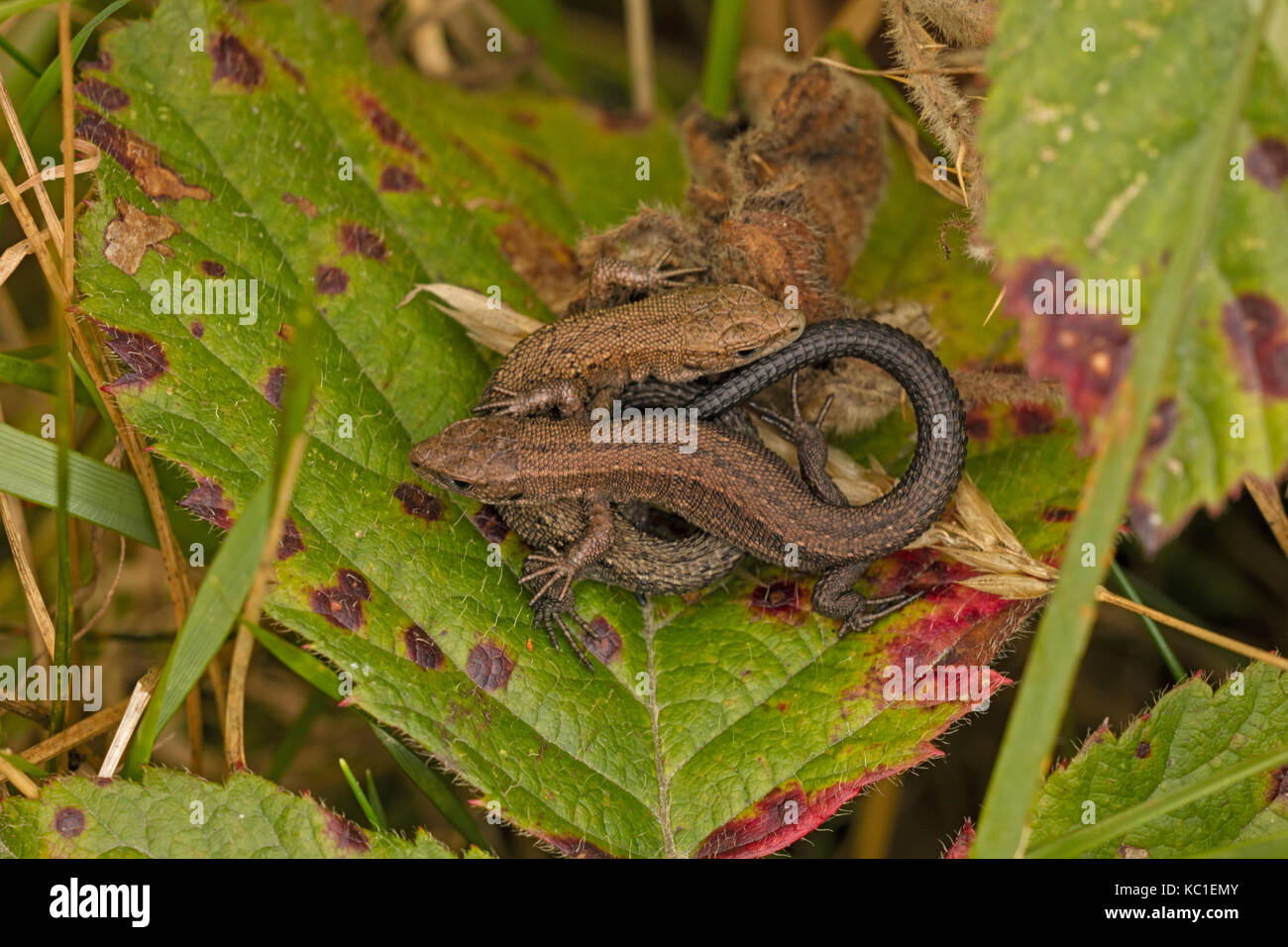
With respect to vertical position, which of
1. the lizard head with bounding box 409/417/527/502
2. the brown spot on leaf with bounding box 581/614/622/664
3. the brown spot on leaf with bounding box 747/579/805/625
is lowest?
the brown spot on leaf with bounding box 581/614/622/664

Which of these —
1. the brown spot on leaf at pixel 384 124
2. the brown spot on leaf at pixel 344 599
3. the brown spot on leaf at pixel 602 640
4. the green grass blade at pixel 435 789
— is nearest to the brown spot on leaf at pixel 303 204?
the brown spot on leaf at pixel 384 124

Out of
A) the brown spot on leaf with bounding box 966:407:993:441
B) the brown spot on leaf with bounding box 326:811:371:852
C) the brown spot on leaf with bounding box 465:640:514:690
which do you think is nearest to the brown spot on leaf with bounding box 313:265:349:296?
the brown spot on leaf with bounding box 465:640:514:690

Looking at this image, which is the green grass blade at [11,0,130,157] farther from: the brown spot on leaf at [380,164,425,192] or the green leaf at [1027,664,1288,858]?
the green leaf at [1027,664,1288,858]

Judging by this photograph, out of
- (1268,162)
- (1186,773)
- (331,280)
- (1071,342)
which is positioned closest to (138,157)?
(331,280)

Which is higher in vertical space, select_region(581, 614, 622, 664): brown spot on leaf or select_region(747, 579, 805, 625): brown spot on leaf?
select_region(747, 579, 805, 625): brown spot on leaf

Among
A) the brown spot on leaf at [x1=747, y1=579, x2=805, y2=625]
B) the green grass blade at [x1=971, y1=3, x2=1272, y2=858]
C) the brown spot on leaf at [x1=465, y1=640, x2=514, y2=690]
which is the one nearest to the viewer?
the green grass blade at [x1=971, y1=3, x2=1272, y2=858]

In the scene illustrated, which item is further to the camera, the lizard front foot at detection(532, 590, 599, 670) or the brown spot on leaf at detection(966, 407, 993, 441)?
the brown spot on leaf at detection(966, 407, 993, 441)

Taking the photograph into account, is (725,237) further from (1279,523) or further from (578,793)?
(1279,523)
